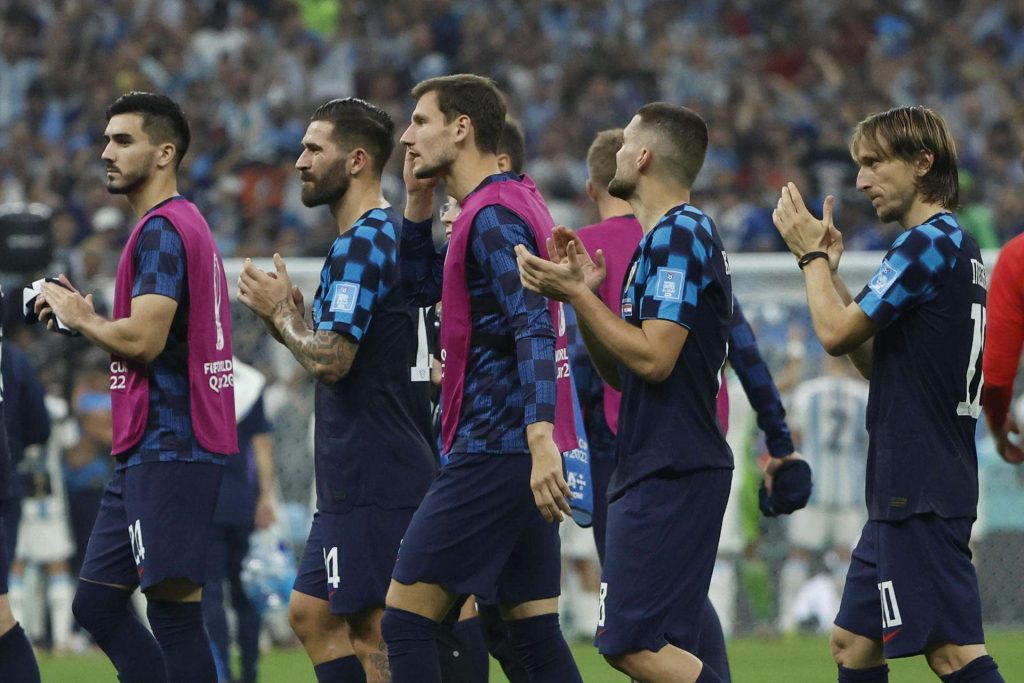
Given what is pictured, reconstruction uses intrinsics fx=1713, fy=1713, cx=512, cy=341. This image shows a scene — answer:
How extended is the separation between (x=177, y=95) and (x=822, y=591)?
883 centimetres

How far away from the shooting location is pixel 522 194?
Result: 571 cm

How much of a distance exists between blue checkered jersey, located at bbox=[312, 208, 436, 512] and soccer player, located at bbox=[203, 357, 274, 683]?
294cm

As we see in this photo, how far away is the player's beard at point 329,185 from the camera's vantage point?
6426 mm

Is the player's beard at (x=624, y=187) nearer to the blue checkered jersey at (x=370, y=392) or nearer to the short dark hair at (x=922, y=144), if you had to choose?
the short dark hair at (x=922, y=144)

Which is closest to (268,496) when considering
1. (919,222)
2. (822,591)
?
(822,591)

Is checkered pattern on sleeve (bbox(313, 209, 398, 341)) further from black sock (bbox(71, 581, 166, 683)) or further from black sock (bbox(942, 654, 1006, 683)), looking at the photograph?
black sock (bbox(942, 654, 1006, 683))

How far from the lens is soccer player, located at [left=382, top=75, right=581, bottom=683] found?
5449 mm

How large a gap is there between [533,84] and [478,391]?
41.6ft

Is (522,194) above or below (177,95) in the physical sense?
below

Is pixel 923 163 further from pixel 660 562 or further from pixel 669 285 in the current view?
pixel 660 562

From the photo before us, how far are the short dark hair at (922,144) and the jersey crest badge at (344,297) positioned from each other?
72.5 inches

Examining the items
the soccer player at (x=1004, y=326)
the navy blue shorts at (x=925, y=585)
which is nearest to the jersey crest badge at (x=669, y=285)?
the navy blue shorts at (x=925, y=585)

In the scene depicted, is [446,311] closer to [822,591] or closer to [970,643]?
[970,643]

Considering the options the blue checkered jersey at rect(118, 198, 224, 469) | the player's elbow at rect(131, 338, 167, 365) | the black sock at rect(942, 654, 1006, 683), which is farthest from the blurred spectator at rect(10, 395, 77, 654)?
the black sock at rect(942, 654, 1006, 683)
